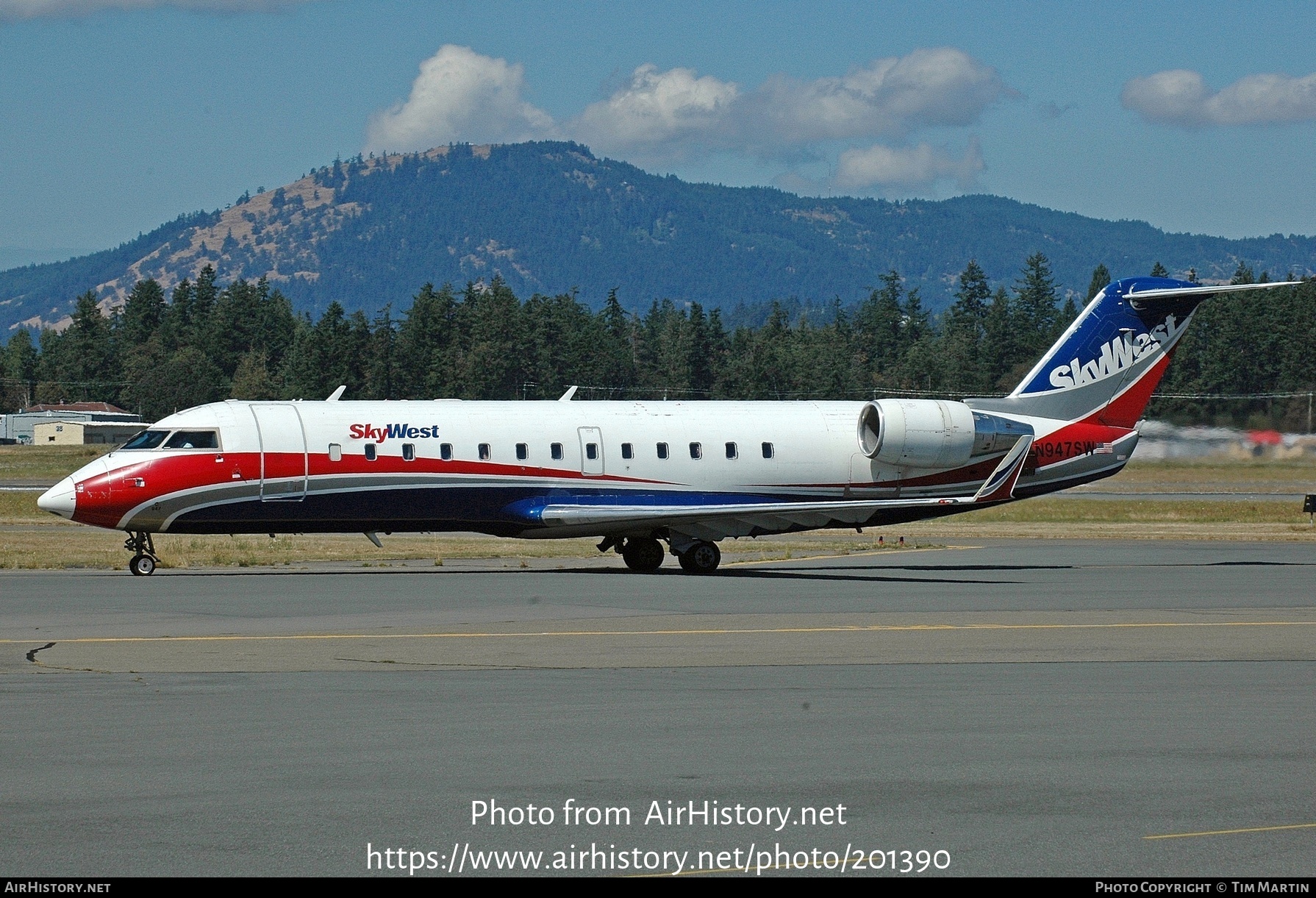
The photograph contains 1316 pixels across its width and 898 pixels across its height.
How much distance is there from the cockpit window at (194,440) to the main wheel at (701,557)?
9657mm

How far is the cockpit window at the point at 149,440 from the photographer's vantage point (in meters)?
32.6

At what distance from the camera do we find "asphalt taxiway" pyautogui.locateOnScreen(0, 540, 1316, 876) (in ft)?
32.3

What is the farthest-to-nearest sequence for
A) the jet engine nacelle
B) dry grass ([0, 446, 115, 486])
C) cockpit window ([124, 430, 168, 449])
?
dry grass ([0, 446, 115, 486])
the jet engine nacelle
cockpit window ([124, 430, 168, 449])

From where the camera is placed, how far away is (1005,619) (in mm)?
23859

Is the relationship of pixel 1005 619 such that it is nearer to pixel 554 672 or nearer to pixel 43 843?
pixel 554 672

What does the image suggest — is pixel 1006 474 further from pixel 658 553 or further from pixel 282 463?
pixel 282 463

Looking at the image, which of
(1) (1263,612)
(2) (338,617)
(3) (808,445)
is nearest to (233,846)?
(2) (338,617)

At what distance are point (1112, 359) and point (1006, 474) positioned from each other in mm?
6198

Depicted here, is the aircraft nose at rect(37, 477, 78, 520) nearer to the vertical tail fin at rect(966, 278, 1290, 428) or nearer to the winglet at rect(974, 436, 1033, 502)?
the winglet at rect(974, 436, 1033, 502)

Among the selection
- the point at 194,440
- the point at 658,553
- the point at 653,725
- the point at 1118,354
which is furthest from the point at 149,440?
the point at 1118,354

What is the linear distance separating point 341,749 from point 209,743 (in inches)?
43.6

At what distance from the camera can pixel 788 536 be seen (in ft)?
166

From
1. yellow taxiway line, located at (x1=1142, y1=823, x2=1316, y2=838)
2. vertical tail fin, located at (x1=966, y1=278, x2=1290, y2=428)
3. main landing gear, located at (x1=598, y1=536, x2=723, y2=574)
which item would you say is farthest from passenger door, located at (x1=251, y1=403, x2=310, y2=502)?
yellow taxiway line, located at (x1=1142, y1=823, x2=1316, y2=838)

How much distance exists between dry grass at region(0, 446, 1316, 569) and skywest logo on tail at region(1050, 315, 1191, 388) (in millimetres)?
7609
